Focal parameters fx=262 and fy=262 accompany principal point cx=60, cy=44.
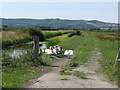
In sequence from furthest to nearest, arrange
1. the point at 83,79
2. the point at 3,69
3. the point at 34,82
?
the point at 3,69
the point at 83,79
the point at 34,82

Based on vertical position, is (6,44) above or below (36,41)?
below

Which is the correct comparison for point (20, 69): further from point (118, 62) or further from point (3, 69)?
point (118, 62)

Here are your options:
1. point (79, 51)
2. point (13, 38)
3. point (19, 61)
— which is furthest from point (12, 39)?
point (19, 61)

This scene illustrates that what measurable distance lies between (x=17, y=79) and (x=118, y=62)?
705 cm

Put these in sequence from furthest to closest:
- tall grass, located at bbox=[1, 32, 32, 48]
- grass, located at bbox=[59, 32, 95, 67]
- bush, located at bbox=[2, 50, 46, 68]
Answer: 1. tall grass, located at bbox=[1, 32, 32, 48]
2. grass, located at bbox=[59, 32, 95, 67]
3. bush, located at bbox=[2, 50, 46, 68]

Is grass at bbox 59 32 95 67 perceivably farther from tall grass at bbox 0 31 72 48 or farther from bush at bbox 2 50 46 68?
tall grass at bbox 0 31 72 48

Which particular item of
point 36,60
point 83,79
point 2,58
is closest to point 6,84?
point 83,79

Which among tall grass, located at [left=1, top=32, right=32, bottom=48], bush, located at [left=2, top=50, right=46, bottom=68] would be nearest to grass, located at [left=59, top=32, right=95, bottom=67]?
bush, located at [left=2, top=50, right=46, bottom=68]

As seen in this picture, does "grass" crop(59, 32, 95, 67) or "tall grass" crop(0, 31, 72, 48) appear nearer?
"grass" crop(59, 32, 95, 67)

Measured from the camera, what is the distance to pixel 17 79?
11859mm

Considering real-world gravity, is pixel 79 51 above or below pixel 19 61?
below

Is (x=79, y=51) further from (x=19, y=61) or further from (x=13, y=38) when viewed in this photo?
(x=13, y=38)

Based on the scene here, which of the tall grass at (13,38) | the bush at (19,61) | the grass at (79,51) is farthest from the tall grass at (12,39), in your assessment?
the bush at (19,61)

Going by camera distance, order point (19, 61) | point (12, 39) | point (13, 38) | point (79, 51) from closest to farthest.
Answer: point (19, 61) → point (79, 51) → point (12, 39) → point (13, 38)
